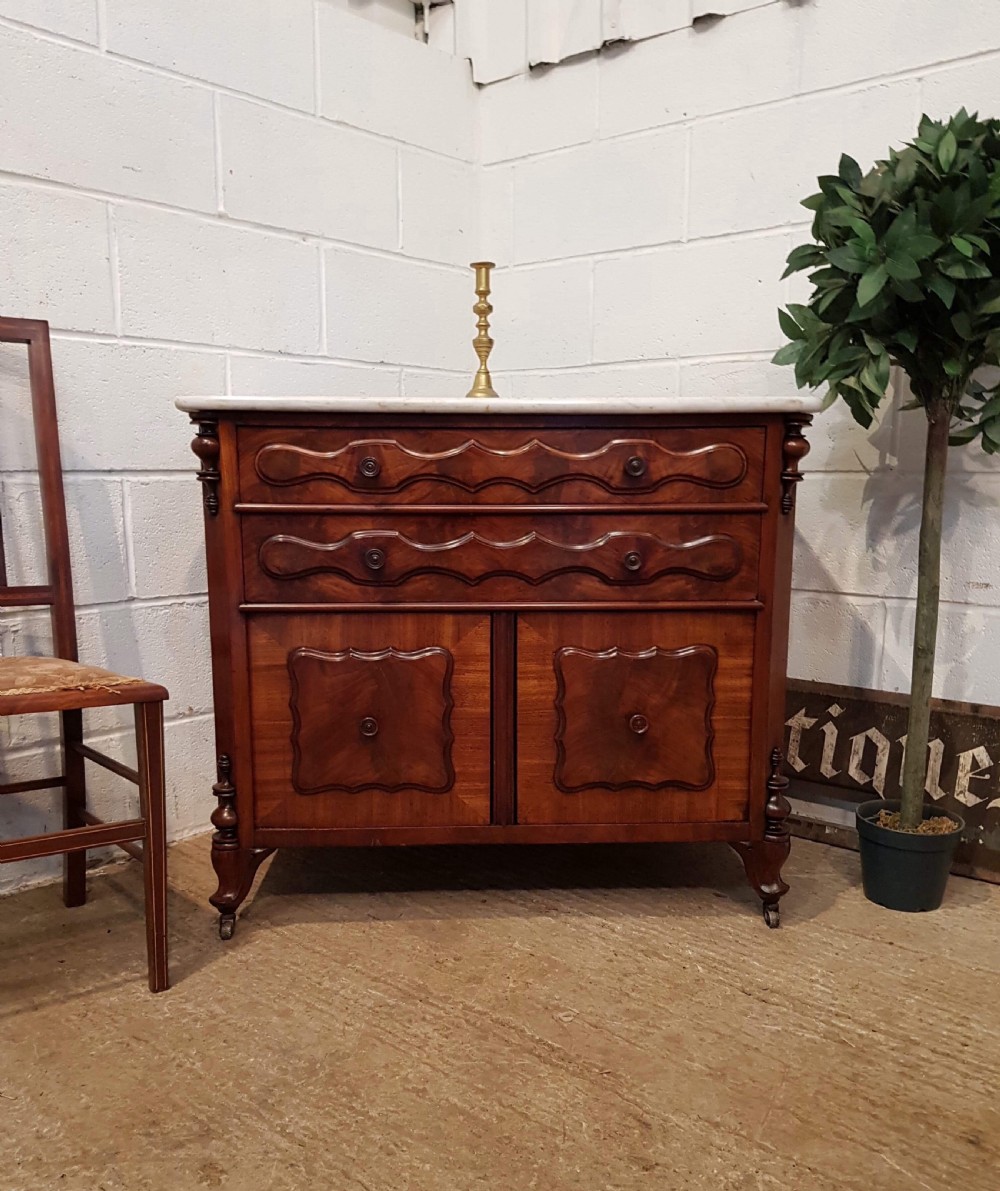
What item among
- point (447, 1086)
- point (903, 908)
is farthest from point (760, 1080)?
point (903, 908)

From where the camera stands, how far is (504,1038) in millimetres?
1312

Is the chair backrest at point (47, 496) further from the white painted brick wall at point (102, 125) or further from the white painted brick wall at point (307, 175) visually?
the white painted brick wall at point (307, 175)

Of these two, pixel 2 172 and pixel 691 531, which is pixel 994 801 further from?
pixel 2 172

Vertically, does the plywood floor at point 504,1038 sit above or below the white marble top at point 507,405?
below

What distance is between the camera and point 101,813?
190 centimetres

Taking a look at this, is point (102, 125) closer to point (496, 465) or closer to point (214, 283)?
point (214, 283)

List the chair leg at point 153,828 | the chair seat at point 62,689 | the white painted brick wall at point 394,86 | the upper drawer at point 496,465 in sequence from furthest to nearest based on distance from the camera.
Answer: the white painted brick wall at point 394,86, the upper drawer at point 496,465, the chair leg at point 153,828, the chair seat at point 62,689

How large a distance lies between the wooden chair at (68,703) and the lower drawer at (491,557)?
29cm

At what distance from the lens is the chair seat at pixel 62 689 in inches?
50.9

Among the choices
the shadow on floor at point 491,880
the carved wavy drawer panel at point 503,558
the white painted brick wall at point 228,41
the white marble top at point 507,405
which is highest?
the white painted brick wall at point 228,41

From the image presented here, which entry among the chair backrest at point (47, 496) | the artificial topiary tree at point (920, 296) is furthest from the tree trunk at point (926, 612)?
the chair backrest at point (47, 496)

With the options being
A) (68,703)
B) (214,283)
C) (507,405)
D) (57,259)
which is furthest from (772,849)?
(57,259)

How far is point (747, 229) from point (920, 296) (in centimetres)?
72

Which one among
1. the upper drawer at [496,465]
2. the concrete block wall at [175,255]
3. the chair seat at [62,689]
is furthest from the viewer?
the concrete block wall at [175,255]
